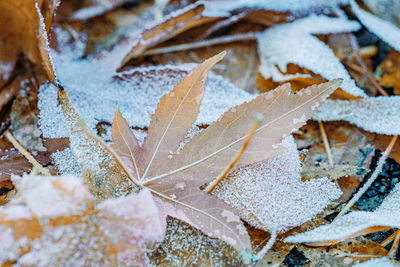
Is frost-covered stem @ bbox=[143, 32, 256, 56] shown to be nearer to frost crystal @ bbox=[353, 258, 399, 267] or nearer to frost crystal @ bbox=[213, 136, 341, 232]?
frost crystal @ bbox=[213, 136, 341, 232]

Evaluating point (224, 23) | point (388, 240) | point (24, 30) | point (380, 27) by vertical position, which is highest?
point (24, 30)

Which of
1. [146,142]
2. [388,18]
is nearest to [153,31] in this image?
[146,142]

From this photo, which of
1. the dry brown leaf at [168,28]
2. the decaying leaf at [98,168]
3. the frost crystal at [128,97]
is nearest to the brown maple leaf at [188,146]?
the decaying leaf at [98,168]

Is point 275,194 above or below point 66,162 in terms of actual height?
below

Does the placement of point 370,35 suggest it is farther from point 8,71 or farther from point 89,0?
point 8,71

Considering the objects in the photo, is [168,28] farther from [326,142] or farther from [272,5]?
[326,142]

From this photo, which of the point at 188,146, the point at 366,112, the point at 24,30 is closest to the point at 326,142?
the point at 366,112

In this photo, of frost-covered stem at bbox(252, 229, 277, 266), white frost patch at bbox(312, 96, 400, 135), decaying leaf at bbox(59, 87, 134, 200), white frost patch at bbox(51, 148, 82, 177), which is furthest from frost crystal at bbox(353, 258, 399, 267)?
white frost patch at bbox(51, 148, 82, 177)
